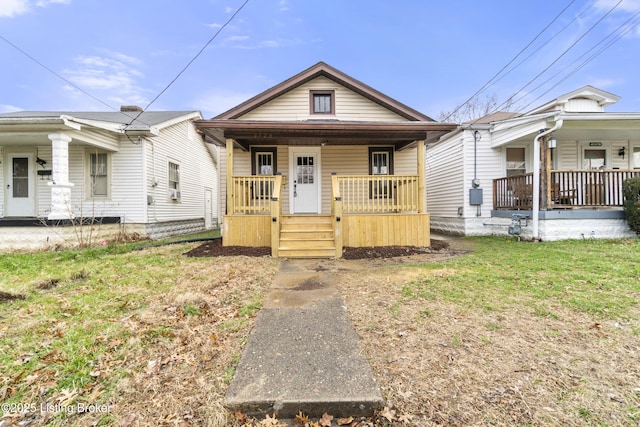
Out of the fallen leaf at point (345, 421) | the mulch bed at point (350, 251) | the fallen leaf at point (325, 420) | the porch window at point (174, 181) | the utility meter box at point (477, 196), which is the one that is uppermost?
the porch window at point (174, 181)

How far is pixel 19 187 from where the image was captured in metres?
9.28

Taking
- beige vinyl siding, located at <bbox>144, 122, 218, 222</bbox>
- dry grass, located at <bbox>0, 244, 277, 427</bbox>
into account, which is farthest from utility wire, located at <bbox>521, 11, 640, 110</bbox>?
beige vinyl siding, located at <bbox>144, 122, 218, 222</bbox>

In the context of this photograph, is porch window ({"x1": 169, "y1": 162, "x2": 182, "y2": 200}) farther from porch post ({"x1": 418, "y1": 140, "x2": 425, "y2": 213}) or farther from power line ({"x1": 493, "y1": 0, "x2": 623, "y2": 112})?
power line ({"x1": 493, "y1": 0, "x2": 623, "y2": 112})

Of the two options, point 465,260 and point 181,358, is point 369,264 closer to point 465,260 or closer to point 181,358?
point 465,260

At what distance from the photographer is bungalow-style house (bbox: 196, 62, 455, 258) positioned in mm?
7250

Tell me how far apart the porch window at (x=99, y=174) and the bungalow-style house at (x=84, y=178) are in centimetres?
3

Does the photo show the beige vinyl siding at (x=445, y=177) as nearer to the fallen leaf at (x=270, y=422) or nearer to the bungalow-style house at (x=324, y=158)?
the bungalow-style house at (x=324, y=158)

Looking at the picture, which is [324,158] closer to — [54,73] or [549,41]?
[54,73]

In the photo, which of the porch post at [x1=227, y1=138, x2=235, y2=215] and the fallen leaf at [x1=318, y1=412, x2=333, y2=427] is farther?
the porch post at [x1=227, y1=138, x2=235, y2=215]

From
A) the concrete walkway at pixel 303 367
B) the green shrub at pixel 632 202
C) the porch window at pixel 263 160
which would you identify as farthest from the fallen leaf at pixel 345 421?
the green shrub at pixel 632 202

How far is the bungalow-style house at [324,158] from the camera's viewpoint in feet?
23.8

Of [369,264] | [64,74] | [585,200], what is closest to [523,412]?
[369,264]

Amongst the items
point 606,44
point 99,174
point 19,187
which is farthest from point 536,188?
point 19,187

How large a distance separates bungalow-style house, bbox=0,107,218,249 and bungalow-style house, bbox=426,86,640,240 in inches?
428
